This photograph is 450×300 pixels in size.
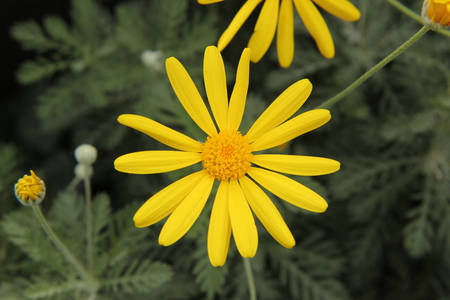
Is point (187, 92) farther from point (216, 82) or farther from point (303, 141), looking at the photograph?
point (303, 141)

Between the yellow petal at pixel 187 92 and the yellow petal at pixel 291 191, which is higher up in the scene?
the yellow petal at pixel 187 92

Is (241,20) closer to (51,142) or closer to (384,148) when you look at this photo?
(384,148)

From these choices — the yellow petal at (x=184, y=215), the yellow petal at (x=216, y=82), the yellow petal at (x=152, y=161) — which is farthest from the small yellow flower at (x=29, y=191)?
the yellow petal at (x=216, y=82)

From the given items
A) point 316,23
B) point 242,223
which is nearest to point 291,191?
point 242,223

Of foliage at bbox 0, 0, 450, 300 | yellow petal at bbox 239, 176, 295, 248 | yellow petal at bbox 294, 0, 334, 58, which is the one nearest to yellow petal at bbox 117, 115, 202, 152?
yellow petal at bbox 239, 176, 295, 248

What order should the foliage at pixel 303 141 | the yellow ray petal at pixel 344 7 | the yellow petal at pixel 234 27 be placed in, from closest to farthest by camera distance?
the yellow petal at pixel 234 27, the yellow ray petal at pixel 344 7, the foliage at pixel 303 141

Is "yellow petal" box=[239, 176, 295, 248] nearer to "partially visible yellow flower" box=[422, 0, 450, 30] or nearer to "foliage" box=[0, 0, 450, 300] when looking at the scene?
"foliage" box=[0, 0, 450, 300]

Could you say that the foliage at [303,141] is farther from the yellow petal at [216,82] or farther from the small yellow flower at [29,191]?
the small yellow flower at [29,191]

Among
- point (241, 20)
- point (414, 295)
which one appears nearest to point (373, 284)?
point (414, 295)
